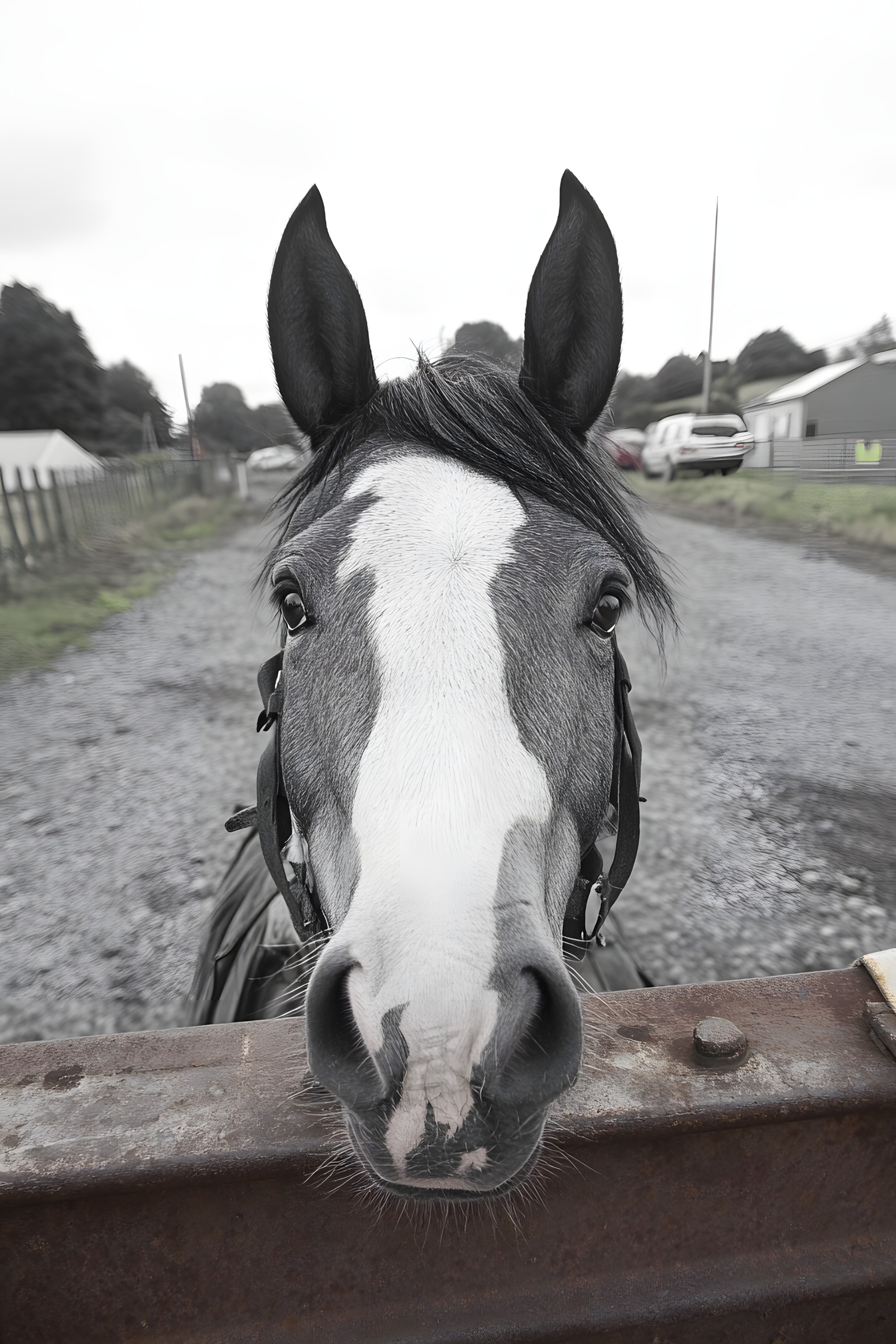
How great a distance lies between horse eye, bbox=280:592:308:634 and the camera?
4.95 ft

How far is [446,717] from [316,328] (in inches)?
47.6

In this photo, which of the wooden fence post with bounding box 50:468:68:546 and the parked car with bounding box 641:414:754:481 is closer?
the parked car with bounding box 641:414:754:481

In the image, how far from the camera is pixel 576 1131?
0.96 m

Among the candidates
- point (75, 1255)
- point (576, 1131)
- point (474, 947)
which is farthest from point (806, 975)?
point (75, 1255)

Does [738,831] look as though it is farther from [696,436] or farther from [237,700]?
[237,700]

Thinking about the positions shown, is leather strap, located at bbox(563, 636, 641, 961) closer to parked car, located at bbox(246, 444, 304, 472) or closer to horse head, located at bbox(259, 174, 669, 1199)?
horse head, located at bbox(259, 174, 669, 1199)

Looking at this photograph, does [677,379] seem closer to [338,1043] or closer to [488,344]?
[488,344]

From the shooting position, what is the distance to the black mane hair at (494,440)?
1.66 m

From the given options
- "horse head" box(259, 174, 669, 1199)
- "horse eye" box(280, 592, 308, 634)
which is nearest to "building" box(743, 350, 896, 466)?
"horse head" box(259, 174, 669, 1199)

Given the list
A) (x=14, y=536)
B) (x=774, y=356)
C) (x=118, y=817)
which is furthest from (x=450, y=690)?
(x=14, y=536)

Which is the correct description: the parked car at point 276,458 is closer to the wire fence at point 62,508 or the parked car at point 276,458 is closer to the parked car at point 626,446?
the parked car at point 626,446

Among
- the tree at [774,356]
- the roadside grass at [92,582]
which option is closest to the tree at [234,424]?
the tree at [774,356]

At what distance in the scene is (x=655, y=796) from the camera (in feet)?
16.2

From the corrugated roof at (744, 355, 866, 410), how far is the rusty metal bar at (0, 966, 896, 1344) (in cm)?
291
